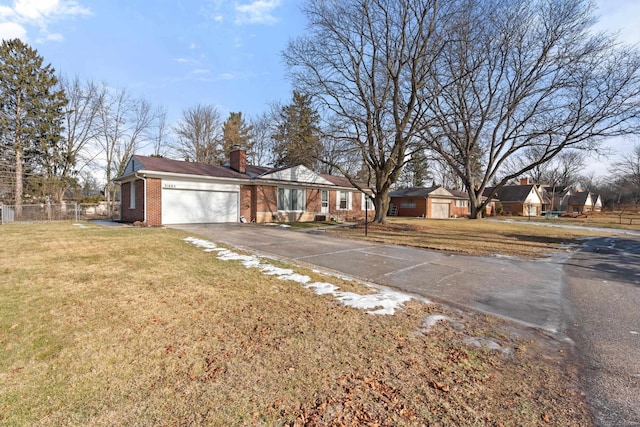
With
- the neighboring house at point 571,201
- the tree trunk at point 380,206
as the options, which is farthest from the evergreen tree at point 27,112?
the neighboring house at point 571,201

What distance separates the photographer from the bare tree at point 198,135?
35125 millimetres

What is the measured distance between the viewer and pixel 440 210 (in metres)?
34.5

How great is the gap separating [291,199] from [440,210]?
20834 millimetres

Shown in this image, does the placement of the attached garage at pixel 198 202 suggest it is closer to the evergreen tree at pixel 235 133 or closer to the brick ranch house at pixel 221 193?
the brick ranch house at pixel 221 193

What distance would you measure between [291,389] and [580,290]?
19.7 feet

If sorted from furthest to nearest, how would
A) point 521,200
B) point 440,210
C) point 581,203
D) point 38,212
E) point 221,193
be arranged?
point 581,203 → point 521,200 → point 440,210 → point 38,212 → point 221,193

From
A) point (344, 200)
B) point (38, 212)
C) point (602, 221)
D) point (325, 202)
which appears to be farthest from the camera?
point (602, 221)

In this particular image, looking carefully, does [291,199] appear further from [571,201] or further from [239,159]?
[571,201]

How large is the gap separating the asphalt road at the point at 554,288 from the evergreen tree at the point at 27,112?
79.1ft

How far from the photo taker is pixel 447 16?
14547 mm

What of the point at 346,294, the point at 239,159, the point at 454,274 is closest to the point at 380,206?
the point at 239,159

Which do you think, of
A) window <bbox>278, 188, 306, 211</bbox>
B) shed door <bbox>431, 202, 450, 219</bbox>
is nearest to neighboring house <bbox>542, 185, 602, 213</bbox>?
shed door <bbox>431, 202, 450, 219</bbox>

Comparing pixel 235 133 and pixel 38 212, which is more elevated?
pixel 235 133

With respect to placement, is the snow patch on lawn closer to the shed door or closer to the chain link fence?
the chain link fence
